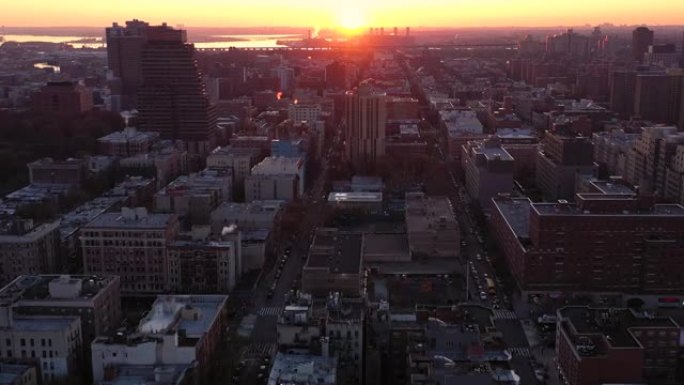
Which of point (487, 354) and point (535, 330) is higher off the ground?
point (487, 354)

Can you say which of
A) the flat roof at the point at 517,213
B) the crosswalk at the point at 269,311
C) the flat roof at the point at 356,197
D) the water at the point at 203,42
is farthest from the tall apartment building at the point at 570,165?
Answer: the water at the point at 203,42

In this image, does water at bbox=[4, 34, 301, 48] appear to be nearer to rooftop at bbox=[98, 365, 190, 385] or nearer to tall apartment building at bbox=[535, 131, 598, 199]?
tall apartment building at bbox=[535, 131, 598, 199]

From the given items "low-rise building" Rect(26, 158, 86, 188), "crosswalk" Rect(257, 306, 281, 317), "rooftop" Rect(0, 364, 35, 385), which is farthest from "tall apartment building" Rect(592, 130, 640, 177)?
"rooftop" Rect(0, 364, 35, 385)

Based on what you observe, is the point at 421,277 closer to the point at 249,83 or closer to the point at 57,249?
the point at 57,249

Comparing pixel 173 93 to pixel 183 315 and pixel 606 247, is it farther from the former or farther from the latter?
pixel 606 247

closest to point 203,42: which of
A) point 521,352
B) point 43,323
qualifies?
point 43,323

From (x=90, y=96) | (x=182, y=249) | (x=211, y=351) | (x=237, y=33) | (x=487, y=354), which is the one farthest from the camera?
(x=237, y=33)

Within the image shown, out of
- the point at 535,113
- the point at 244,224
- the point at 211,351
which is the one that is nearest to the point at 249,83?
the point at 535,113
